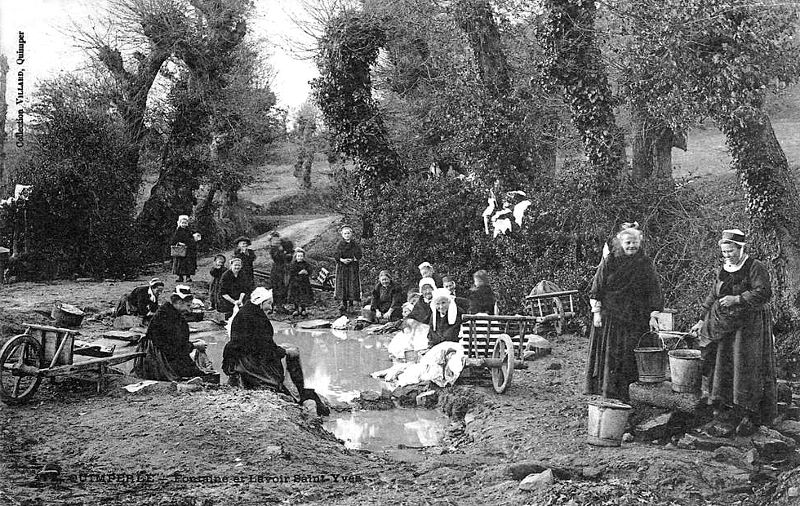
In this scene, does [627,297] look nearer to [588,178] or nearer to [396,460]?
[396,460]

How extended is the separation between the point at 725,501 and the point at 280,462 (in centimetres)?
372

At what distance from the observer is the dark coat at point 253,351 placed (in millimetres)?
9602

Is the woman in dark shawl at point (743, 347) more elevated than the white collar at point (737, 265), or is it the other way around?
the white collar at point (737, 265)

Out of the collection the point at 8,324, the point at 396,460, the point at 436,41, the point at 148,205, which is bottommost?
the point at 396,460

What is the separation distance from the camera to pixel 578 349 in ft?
43.3

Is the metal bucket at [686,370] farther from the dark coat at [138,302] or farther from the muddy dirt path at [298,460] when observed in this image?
the dark coat at [138,302]

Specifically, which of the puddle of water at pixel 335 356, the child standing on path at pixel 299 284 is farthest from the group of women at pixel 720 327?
the child standing on path at pixel 299 284

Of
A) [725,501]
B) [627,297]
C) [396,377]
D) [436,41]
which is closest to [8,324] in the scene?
[396,377]

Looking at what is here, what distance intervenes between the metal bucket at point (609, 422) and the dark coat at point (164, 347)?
5283mm

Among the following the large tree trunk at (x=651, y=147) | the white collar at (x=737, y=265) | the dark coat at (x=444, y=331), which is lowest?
the dark coat at (x=444, y=331)

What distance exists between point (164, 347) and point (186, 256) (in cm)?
801

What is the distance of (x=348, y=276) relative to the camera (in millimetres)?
17641

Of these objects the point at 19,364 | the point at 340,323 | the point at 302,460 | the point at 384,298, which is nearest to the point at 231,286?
the point at 340,323

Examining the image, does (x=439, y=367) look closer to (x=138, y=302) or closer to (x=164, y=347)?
(x=164, y=347)
